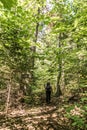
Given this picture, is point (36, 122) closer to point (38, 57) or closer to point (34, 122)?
point (34, 122)

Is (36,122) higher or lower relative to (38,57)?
lower

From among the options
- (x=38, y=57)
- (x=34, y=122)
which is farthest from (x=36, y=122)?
(x=38, y=57)

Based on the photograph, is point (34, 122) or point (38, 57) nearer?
point (34, 122)

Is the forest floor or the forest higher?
the forest

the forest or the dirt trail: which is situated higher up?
the forest

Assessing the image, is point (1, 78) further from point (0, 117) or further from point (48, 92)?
point (48, 92)

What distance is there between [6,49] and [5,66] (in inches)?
49.7

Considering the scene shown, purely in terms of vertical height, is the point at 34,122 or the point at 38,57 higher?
the point at 38,57

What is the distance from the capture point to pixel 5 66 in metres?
8.76

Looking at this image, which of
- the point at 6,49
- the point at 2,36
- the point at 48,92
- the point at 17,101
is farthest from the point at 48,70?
the point at 2,36

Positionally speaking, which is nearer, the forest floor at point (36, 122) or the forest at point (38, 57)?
the forest at point (38, 57)

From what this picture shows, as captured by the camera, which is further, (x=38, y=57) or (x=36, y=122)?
(x=38, y=57)

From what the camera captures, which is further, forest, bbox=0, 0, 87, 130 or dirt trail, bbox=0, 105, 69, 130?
dirt trail, bbox=0, 105, 69, 130

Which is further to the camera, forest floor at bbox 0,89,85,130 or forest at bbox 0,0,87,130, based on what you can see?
forest floor at bbox 0,89,85,130
